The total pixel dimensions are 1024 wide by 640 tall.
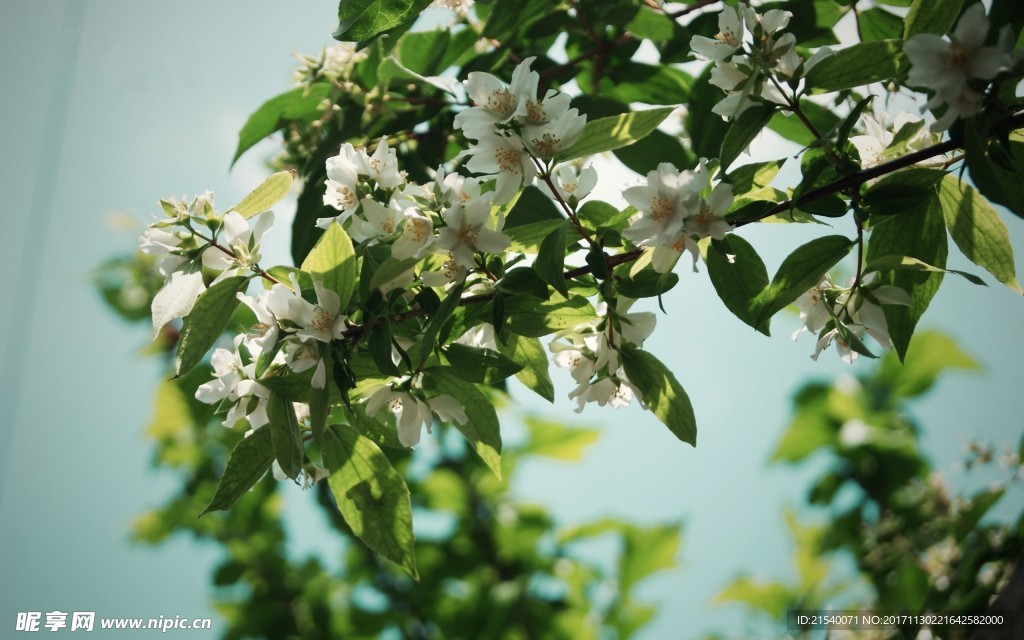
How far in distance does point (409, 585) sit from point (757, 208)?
172cm

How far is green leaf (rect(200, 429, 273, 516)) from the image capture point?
2.15 feet

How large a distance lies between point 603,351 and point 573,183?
151mm

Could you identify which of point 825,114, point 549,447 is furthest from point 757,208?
point 549,447

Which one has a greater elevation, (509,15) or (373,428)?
(509,15)

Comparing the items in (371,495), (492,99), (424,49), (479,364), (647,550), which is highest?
(424,49)

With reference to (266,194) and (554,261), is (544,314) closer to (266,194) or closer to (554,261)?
(554,261)

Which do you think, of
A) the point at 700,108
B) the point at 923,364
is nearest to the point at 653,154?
the point at 700,108

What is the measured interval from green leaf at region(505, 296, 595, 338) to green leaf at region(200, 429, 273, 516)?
9.3 inches

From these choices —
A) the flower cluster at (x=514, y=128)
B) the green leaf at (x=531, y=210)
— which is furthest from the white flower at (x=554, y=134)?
the green leaf at (x=531, y=210)

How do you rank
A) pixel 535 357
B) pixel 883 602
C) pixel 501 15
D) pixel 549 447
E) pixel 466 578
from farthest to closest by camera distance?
pixel 549 447 → pixel 466 578 → pixel 883 602 → pixel 501 15 → pixel 535 357

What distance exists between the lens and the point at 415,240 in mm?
599

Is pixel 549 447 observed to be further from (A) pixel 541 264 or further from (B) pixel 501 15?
(A) pixel 541 264

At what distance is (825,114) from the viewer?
888 millimetres

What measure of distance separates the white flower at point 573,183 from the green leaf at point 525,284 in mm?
80
